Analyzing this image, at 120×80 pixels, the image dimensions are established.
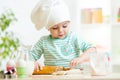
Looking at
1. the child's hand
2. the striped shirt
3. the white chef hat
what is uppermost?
the white chef hat

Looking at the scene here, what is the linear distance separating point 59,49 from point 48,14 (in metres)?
0.20

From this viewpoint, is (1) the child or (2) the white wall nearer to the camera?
(1) the child

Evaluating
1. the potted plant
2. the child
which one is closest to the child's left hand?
the child

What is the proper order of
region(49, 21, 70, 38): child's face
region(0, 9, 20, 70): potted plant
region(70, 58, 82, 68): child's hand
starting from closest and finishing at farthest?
region(70, 58, 82, 68): child's hand
region(49, 21, 70, 38): child's face
region(0, 9, 20, 70): potted plant

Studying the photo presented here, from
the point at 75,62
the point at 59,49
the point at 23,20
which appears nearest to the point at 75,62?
the point at 75,62

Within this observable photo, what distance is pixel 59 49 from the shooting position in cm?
157

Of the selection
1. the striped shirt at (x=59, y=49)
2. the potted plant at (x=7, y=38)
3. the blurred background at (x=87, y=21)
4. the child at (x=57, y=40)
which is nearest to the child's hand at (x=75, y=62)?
the child at (x=57, y=40)

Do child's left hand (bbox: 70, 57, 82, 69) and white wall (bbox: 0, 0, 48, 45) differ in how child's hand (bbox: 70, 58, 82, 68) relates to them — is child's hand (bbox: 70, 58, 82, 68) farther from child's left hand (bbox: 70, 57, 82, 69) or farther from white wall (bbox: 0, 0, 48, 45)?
white wall (bbox: 0, 0, 48, 45)

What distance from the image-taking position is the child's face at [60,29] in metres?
1.52

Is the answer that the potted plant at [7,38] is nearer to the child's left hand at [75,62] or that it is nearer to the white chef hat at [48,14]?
the white chef hat at [48,14]

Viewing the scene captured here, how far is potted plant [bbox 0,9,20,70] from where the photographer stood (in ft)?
7.57

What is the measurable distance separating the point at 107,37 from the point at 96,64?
2010mm

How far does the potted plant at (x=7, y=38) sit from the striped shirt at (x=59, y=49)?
435 mm

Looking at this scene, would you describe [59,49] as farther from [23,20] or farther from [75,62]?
[23,20]
